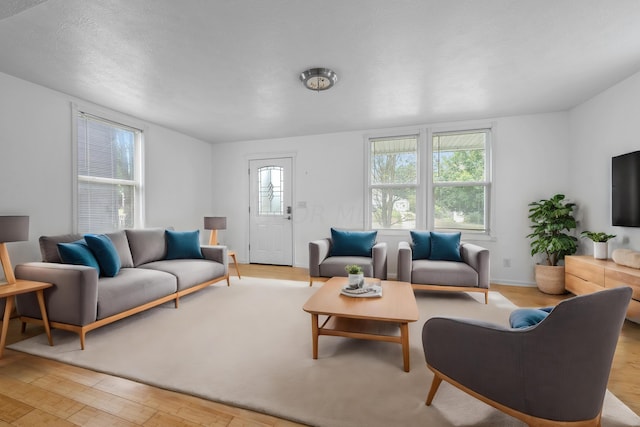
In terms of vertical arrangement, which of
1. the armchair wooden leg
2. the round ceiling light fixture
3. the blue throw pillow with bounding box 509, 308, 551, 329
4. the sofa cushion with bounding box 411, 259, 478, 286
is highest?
the round ceiling light fixture

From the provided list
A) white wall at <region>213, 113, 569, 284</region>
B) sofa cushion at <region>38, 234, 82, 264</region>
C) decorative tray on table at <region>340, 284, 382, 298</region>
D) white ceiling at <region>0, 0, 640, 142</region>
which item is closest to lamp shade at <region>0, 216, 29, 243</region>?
sofa cushion at <region>38, 234, 82, 264</region>

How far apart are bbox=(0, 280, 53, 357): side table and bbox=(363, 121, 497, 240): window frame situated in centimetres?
411

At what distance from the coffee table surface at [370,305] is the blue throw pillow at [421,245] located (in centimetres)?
139

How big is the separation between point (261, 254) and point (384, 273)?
2.74 meters

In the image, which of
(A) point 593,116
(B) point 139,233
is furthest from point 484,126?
(B) point 139,233

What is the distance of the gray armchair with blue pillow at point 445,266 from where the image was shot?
11.5ft

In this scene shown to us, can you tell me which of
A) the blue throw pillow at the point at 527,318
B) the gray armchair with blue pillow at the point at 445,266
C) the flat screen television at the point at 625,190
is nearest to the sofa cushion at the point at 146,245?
the gray armchair with blue pillow at the point at 445,266

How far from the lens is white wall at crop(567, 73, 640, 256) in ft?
10.2

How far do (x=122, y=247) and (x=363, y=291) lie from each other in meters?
2.82

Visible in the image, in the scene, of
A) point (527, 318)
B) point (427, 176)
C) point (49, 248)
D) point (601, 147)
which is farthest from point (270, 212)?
point (601, 147)

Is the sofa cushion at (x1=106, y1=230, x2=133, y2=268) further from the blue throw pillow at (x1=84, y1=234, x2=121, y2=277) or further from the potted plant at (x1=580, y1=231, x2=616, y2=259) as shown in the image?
the potted plant at (x1=580, y1=231, x2=616, y2=259)

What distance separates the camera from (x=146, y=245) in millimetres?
3732

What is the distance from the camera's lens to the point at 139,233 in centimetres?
374

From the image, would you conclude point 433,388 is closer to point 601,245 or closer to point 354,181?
point 601,245
